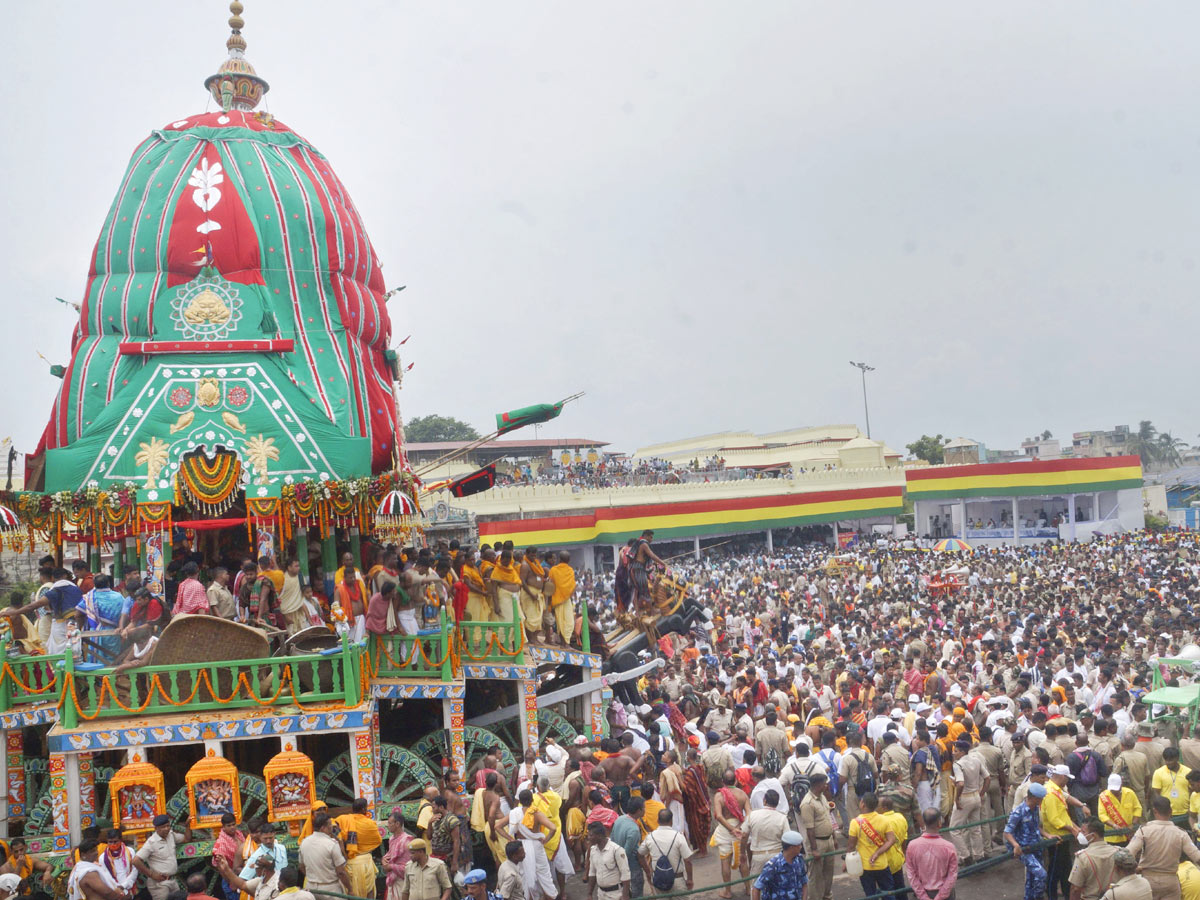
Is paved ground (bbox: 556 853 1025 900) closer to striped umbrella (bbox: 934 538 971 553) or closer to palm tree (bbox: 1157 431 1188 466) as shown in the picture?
striped umbrella (bbox: 934 538 971 553)

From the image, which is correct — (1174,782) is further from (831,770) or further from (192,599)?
(192,599)

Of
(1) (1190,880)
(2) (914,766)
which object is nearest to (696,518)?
(2) (914,766)

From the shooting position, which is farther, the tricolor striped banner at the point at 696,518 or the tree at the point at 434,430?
the tree at the point at 434,430

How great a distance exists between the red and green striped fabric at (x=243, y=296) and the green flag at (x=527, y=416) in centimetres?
194

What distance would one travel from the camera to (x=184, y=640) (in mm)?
10258

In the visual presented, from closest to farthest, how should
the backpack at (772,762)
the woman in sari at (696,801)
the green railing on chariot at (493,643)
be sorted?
1. the woman in sari at (696,801)
2. the backpack at (772,762)
3. the green railing on chariot at (493,643)

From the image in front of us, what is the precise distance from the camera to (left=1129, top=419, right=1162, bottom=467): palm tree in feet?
328

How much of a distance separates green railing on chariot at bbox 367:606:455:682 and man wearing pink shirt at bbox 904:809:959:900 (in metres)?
5.20

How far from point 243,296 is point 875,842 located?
1011 cm

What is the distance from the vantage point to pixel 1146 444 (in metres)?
103

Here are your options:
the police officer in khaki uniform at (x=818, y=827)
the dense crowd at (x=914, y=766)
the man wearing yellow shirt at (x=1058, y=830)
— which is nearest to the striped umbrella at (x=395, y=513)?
the dense crowd at (x=914, y=766)

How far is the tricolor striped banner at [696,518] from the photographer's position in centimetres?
3972

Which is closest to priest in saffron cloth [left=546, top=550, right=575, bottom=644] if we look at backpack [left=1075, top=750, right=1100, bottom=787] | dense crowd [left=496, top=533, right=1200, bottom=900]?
dense crowd [left=496, top=533, right=1200, bottom=900]

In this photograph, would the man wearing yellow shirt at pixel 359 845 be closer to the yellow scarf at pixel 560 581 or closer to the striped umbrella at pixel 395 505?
the striped umbrella at pixel 395 505
